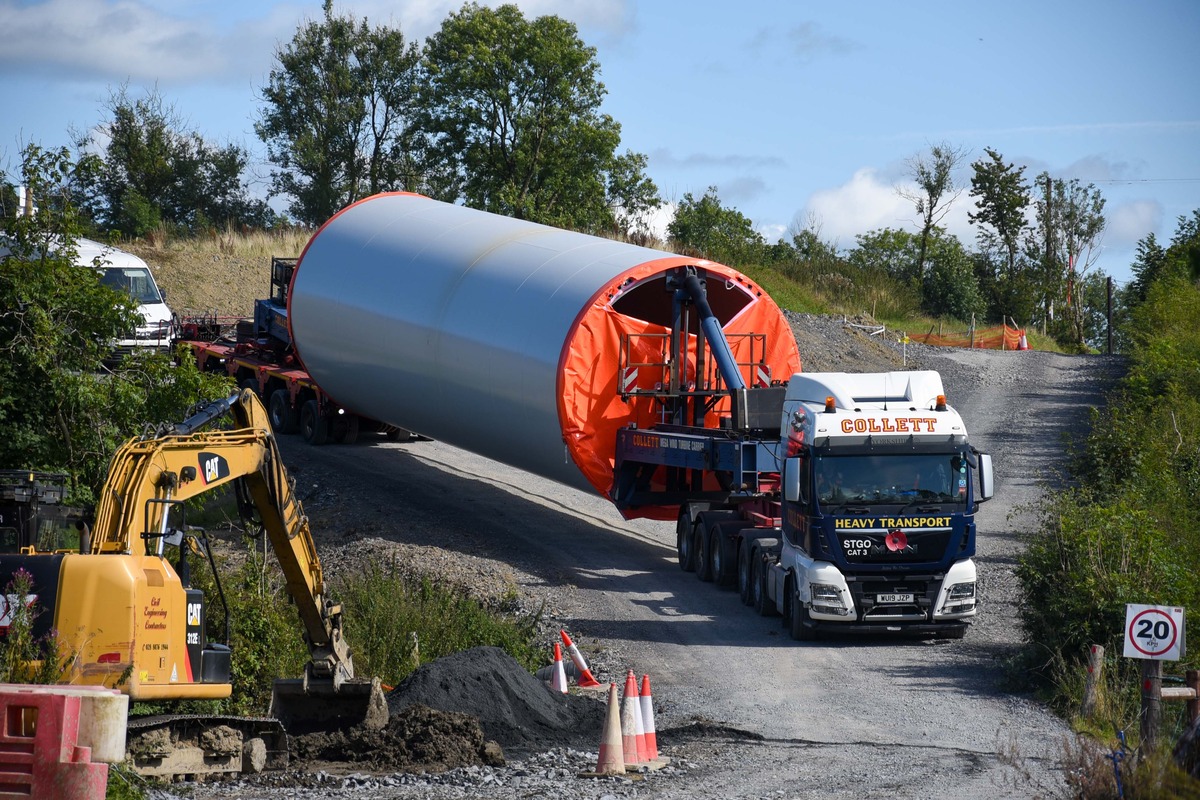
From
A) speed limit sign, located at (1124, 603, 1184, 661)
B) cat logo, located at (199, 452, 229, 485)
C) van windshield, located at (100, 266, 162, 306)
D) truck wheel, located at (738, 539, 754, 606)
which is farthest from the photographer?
van windshield, located at (100, 266, 162, 306)

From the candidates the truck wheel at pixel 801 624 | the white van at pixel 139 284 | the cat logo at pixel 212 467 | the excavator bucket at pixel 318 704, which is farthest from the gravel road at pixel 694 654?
the white van at pixel 139 284

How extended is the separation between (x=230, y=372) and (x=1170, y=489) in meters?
20.8

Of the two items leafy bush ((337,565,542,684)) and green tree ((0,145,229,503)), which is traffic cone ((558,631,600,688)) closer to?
leafy bush ((337,565,542,684))

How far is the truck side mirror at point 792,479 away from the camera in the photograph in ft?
54.5

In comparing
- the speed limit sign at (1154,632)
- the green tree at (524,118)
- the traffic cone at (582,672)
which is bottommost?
the traffic cone at (582,672)

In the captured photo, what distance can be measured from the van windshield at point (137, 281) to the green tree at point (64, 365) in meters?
14.9

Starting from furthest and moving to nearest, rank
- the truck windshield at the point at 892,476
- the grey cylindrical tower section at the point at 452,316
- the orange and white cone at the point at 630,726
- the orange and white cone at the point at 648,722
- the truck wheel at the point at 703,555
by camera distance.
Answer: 1. the grey cylindrical tower section at the point at 452,316
2. the truck wheel at the point at 703,555
3. the truck windshield at the point at 892,476
4. the orange and white cone at the point at 648,722
5. the orange and white cone at the point at 630,726

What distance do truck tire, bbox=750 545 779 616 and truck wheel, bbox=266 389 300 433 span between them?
14.2 m

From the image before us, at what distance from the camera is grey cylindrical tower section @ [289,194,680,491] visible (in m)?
21.3

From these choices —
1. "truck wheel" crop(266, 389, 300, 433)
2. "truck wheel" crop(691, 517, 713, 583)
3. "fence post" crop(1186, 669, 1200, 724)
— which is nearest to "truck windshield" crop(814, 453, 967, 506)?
"truck wheel" crop(691, 517, 713, 583)

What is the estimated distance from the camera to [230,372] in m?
32.3

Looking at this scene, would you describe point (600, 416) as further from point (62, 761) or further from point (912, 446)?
point (62, 761)

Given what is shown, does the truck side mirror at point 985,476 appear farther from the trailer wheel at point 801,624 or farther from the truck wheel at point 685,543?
the truck wheel at point 685,543

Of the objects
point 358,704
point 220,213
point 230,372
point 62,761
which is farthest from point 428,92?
point 62,761
